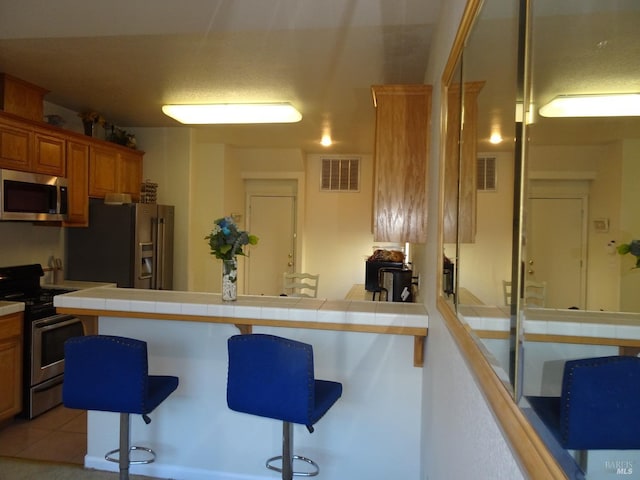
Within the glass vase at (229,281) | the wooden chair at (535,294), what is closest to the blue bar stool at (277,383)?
the glass vase at (229,281)

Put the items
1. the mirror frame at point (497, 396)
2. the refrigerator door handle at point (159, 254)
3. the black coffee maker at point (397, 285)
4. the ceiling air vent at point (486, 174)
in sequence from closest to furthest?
the mirror frame at point (497, 396) → the ceiling air vent at point (486, 174) → the black coffee maker at point (397, 285) → the refrigerator door handle at point (159, 254)

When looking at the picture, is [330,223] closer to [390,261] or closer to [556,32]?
[390,261]

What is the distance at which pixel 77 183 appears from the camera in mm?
3822

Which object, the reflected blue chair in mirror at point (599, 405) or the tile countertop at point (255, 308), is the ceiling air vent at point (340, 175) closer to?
the tile countertop at point (255, 308)

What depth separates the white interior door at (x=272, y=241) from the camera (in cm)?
610

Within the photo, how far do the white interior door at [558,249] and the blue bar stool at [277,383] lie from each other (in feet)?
3.90

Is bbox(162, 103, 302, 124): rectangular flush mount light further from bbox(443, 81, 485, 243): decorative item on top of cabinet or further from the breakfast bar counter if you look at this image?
bbox(443, 81, 485, 243): decorative item on top of cabinet

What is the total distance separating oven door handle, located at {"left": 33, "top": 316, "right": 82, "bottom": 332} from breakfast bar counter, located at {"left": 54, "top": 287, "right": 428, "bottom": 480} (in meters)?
0.98

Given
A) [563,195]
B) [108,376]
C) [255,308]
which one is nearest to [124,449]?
[108,376]

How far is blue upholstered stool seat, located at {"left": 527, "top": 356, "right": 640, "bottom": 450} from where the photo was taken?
430 millimetres

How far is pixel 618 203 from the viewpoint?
0.49 meters

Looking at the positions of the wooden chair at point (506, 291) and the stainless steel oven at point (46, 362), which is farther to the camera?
the stainless steel oven at point (46, 362)

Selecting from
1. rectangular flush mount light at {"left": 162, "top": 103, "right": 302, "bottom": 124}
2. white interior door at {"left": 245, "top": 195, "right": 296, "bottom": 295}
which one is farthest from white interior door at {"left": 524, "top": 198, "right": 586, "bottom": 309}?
white interior door at {"left": 245, "top": 195, "right": 296, "bottom": 295}

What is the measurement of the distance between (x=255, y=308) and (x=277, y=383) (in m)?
0.52
